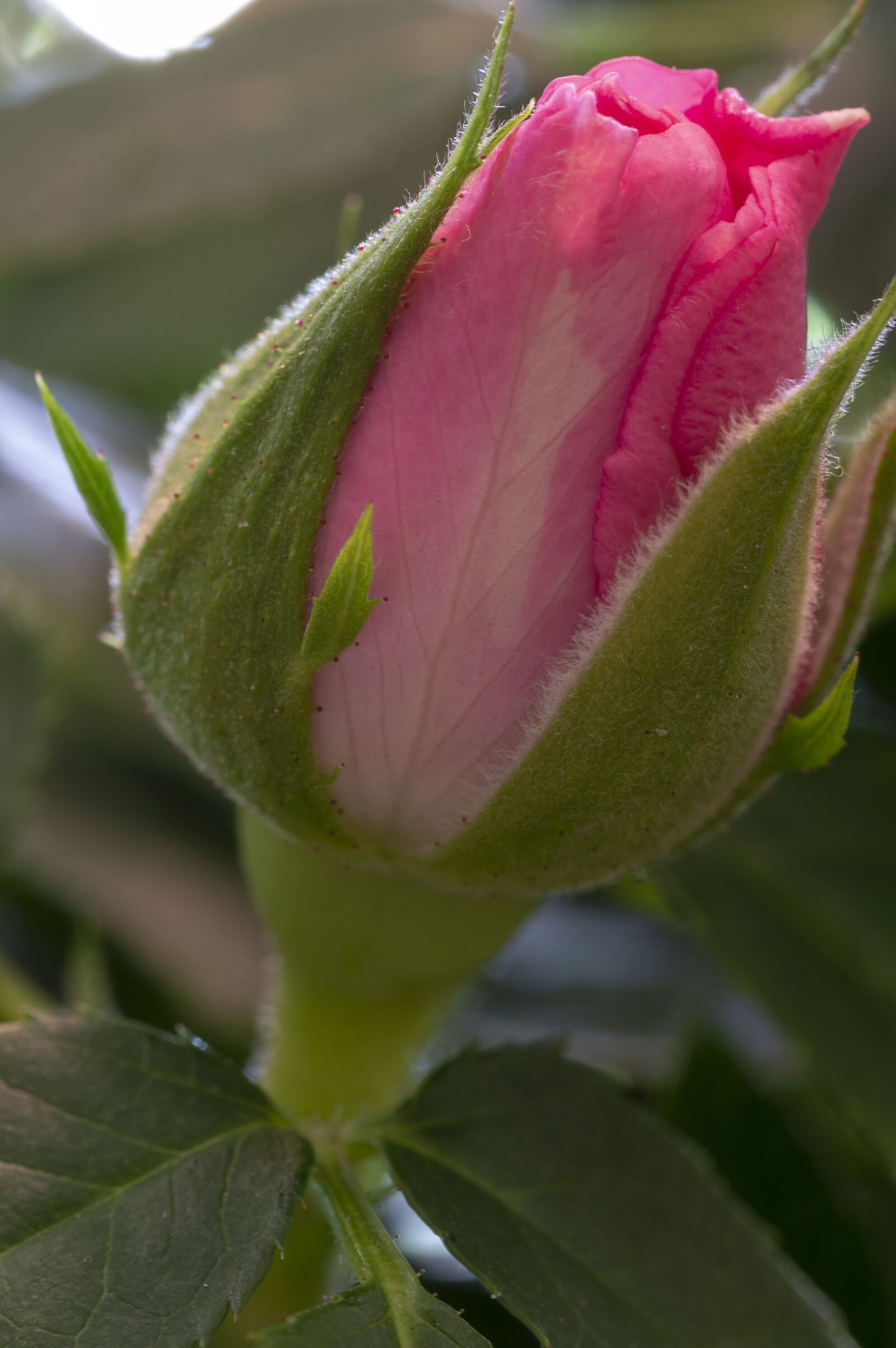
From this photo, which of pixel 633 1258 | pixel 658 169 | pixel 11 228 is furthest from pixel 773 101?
pixel 11 228

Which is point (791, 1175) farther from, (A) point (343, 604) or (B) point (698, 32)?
(B) point (698, 32)

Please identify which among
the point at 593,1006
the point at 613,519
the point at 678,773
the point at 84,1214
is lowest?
the point at 593,1006

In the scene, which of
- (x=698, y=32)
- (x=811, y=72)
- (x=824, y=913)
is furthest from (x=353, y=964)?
(x=698, y=32)

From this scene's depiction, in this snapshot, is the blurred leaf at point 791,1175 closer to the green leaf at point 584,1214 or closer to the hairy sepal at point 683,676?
the green leaf at point 584,1214

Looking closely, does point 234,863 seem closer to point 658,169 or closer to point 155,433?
point 155,433

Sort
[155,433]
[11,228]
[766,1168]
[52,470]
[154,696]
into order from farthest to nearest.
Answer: [155,433] → [11,228] → [52,470] → [766,1168] → [154,696]

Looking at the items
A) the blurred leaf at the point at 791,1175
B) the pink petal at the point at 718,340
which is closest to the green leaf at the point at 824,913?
the blurred leaf at the point at 791,1175
